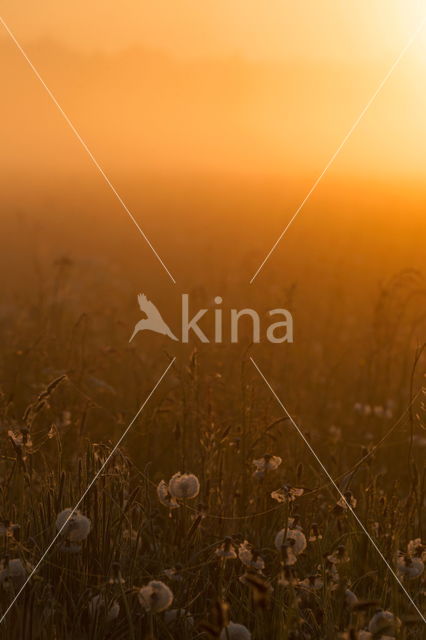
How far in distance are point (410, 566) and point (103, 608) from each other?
3.06 ft

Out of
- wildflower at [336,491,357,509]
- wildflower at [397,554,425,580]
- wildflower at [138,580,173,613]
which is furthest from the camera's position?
wildflower at [336,491,357,509]

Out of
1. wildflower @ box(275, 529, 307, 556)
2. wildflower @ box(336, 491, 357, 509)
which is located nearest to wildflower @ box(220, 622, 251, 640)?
wildflower @ box(275, 529, 307, 556)

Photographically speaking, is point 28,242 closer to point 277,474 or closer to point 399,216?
point 399,216

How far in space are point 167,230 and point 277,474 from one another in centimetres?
866

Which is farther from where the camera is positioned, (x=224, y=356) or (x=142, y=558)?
(x=224, y=356)

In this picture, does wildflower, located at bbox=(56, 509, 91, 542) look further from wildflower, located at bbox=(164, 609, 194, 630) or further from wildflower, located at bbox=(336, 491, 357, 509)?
wildflower, located at bbox=(336, 491, 357, 509)

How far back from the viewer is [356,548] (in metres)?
2.77

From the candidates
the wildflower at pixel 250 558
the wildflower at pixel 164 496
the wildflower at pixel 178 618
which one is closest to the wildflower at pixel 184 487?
the wildflower at pixel 164 496

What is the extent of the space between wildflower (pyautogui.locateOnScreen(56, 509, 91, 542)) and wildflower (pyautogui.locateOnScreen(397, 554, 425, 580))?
0.95m

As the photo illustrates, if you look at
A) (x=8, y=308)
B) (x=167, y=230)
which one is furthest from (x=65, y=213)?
(x=8, y=308)

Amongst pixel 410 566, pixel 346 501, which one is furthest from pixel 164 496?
pixel 410 566

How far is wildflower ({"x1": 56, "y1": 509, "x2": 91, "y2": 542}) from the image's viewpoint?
241 centimetres

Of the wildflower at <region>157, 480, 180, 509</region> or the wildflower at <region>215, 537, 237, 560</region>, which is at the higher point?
the wildflower at <region>157, 480, 180, 509</region>

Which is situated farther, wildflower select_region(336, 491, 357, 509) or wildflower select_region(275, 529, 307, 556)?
wildflower select_region(336, 491, 357, 509)
